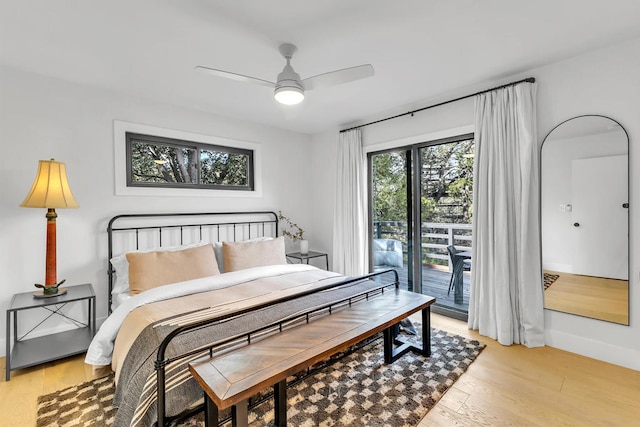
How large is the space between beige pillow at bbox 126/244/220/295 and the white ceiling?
162 centimetres

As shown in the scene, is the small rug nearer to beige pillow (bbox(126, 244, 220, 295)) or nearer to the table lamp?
beige pillow (bbox(126, 244, 220, 295))

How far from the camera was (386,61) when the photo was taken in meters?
2.48

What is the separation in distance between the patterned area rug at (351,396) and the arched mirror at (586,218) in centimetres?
109

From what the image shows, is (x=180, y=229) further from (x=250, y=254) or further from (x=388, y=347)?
(x=388, y=347)

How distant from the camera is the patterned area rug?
5.91 feet

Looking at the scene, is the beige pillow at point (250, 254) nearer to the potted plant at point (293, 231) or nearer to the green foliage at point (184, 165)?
the potted plant at point (293, 231)

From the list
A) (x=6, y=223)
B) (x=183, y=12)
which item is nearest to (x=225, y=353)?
(x=183, y=12)

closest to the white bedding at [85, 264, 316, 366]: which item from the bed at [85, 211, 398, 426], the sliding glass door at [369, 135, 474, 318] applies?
the bed at [85, 211, 398, 426]

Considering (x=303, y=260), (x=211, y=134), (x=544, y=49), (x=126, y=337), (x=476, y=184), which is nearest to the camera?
(x=126, y=337)

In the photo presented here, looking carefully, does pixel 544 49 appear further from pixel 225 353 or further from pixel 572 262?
pixel 225 353

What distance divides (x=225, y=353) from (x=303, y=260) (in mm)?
2696

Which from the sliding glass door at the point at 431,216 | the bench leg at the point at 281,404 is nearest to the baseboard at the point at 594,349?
the sliding glass door at the point at 431,216

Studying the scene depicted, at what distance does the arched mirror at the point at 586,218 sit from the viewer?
2369 millimetres

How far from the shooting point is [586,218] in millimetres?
2553
